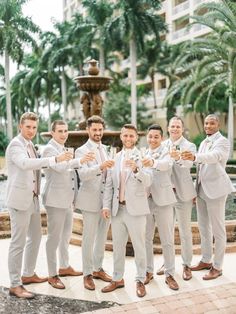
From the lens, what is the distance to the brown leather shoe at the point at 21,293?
4516 mm

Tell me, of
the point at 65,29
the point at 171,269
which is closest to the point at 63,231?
the point at 171,269

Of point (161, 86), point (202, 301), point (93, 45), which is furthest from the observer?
point (161, 86)

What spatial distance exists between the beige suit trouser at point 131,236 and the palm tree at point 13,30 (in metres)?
28.3

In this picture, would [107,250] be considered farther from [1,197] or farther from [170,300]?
[1,197]

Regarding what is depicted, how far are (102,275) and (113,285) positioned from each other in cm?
37

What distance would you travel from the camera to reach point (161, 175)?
483 cm

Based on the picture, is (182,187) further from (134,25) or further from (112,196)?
(134,25)

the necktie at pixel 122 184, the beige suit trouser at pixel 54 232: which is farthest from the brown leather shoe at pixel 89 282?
the necktie at pixel 122 184

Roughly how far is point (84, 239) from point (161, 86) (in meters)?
38.7

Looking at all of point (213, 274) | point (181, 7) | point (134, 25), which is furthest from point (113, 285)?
point (181, 7)

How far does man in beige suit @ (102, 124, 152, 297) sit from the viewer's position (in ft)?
14.9

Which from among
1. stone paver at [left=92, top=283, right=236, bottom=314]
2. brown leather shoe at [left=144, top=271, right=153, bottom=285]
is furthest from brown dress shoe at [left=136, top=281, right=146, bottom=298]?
brown leather shoe at [left=144, top=271, right=153, bottom=285]

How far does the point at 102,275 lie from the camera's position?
5.05 m

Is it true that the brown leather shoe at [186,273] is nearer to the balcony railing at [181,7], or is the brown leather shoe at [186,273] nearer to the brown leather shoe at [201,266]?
the brown leather shoe at [201,266]
